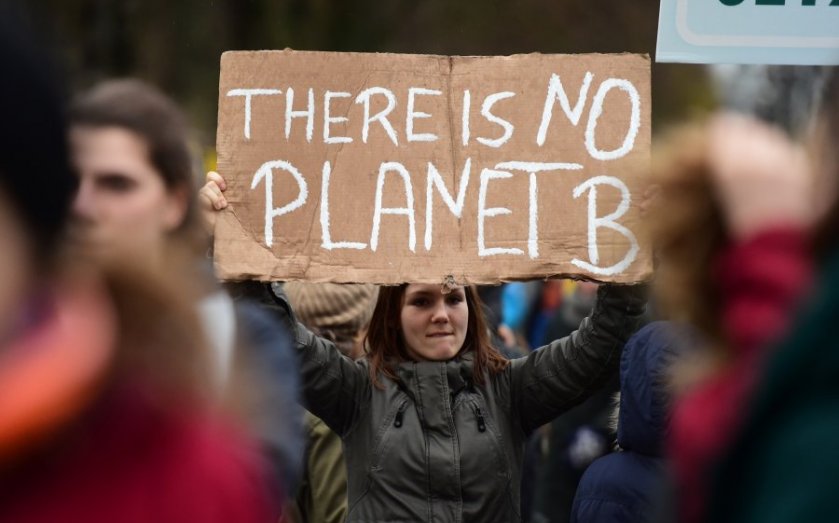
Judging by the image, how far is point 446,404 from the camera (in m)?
3.54

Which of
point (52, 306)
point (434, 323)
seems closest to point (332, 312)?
point (434, 323)

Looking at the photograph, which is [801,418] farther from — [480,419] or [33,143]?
[480,419]

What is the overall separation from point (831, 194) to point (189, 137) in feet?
3.23

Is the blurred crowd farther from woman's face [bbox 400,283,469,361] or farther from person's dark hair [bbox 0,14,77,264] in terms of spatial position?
woman's face [bbox 400,283,469,361]

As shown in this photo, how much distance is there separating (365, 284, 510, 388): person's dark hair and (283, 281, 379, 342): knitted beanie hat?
0.69m

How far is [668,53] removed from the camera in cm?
346

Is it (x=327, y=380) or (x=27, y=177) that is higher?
(x=27, y=177)

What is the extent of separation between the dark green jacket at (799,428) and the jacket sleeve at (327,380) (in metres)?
2.27

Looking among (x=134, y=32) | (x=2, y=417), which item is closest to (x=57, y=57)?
(x=2, y=417)

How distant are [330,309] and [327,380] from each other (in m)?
1.04

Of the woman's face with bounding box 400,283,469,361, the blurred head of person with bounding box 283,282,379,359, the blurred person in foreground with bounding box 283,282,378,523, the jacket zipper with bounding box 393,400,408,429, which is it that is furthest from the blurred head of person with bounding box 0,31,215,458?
the blurred head of person with bounding box 283,282,379,359

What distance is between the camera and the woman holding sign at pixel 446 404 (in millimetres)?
3441

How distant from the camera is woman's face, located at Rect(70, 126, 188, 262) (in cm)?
169

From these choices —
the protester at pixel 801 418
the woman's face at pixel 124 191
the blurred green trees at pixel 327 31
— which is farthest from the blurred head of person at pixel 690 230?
the blurred green trees at pixel 327 31
